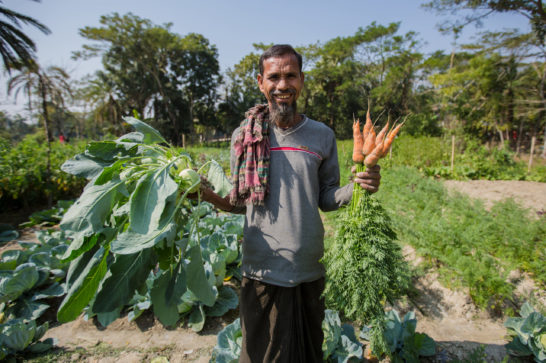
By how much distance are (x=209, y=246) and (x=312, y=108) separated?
26.8 m

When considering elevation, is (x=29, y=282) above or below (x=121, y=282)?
below

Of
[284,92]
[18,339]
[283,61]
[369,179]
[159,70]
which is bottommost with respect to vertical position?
[18,339]

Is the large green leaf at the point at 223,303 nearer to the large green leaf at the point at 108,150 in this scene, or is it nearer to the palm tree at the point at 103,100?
the large green leaf at the point at 108,150

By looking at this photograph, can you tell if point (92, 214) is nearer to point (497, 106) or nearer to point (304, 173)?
point (304, 173)

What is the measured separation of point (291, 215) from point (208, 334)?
1.89 metres

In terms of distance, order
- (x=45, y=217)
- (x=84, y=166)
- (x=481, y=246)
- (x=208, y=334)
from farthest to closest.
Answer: (x=45, y=217), (x=481, y=246), (x=208, y=334), (x=84, y=166)

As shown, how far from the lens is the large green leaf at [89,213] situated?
1.08m

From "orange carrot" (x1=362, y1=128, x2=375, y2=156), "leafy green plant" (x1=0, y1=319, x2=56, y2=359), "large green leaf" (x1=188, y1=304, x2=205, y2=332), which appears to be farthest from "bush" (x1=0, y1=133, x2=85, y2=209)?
"orange carrot" (x1=362, y1=128, x2=375, y2=156)

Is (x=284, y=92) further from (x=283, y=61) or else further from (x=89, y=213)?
(x=89, y=213)

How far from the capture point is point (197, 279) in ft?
3.90

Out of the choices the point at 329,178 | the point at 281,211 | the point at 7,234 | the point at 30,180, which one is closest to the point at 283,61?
the point at 329,178

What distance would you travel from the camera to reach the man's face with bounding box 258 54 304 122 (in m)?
1.46

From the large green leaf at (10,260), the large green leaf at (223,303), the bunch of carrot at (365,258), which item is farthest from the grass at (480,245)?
the large green leaf at (10,260)

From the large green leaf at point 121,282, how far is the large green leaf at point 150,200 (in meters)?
0.22
